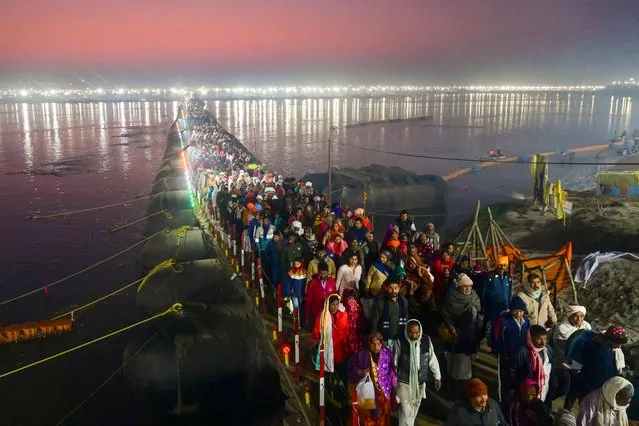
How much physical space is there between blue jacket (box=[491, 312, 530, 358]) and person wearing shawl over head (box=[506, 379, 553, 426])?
1016 mm

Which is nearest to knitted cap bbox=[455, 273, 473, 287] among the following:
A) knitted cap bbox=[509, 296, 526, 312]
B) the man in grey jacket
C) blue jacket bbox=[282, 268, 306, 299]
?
knitted cap bbox=[509, 296, 526, 312]

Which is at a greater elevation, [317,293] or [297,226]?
[297,226]

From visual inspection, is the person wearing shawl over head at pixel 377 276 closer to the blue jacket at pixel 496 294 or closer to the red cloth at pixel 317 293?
the red cloth at pixel 317 293

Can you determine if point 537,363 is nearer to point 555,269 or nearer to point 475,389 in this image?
point 475,389

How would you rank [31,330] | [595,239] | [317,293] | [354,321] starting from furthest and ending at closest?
[595,239], [31,330], [317,293], [354,321]

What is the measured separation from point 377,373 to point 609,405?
7.03 ft

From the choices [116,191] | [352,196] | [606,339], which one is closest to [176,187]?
[352,196]

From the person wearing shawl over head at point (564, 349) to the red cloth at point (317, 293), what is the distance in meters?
3.06

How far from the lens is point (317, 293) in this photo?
7102 mm

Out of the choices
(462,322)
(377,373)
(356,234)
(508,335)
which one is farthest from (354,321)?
(356,234)

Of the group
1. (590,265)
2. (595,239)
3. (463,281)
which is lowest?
(595,239)

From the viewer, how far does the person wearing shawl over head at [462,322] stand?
611cm

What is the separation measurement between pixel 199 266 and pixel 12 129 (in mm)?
93979

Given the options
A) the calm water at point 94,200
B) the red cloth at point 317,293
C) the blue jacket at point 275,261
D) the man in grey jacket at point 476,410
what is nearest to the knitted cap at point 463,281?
the red cloth at point 317,293
